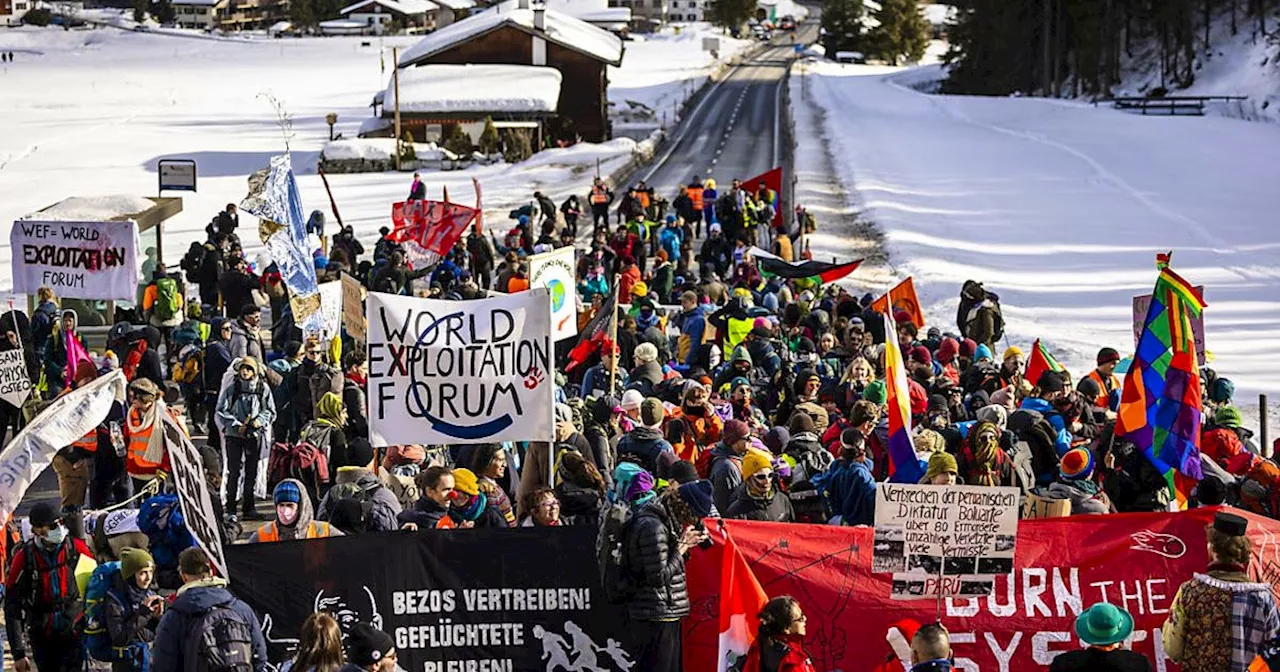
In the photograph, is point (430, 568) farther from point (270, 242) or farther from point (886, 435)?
point (270, 242)

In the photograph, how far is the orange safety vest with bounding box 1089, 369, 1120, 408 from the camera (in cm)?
1345

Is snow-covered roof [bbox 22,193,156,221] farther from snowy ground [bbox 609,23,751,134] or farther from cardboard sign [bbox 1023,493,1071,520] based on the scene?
snowy ground [bbox 609,23,751,134]

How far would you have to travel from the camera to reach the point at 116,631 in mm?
8352

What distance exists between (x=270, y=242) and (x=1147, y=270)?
19.0 meters

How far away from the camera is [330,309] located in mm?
15844

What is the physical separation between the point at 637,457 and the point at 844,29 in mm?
116368

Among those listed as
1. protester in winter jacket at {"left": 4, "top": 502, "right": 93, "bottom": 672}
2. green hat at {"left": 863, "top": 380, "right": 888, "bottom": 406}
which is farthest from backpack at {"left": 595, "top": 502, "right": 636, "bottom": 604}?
green hat at {"left": 863, "top": 380, "right": 888, "bottom": 406}

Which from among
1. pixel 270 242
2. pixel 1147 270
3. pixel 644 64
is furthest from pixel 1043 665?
pixel 644 64

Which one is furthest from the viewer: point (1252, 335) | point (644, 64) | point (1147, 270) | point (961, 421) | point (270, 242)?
point (644, 64)

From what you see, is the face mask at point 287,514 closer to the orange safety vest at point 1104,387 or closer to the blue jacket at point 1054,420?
the blue jacket at point 1054,420

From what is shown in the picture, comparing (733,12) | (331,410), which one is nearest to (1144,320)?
(331,410)

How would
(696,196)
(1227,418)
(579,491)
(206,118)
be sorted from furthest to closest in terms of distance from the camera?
(206,118) < (696,196) < (1227,418) < (579,491)

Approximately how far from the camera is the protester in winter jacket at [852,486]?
974cm

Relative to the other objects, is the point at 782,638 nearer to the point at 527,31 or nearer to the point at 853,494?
the point at 853,494
